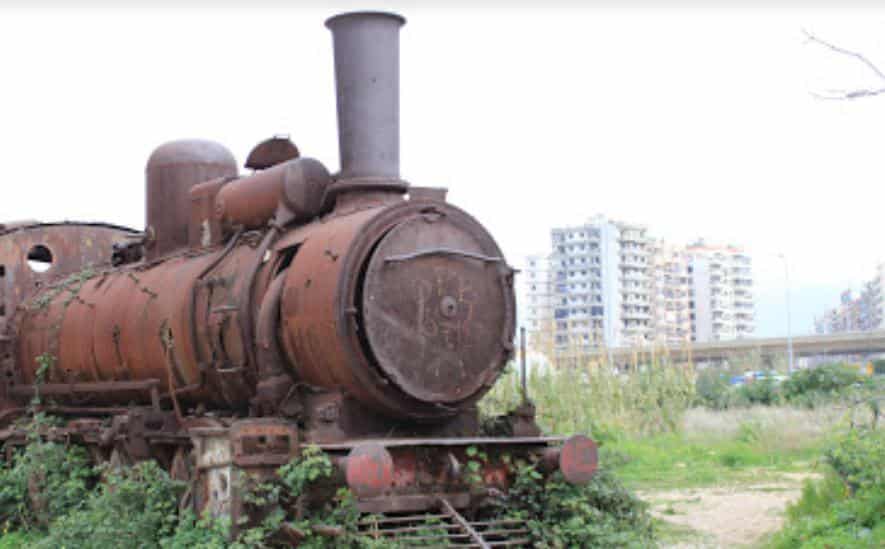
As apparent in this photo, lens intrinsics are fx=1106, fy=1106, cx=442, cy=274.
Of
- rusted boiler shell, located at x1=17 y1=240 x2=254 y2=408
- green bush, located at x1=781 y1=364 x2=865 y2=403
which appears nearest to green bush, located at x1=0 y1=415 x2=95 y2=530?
rusted boiler shell, located at x1=17 y1=240 x2=254 y2=408

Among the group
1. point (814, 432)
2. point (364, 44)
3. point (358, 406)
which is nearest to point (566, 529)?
point (358, 406)

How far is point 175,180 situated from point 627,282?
110 metres

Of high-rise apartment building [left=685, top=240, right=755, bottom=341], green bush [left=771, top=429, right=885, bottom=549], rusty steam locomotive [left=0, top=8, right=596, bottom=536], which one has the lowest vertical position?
green bush [left=771, top=429, right=885, bottom=549]

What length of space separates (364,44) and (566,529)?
4.23 m

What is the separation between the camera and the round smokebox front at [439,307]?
8.10 meters

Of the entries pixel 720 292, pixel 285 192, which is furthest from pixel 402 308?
pixel 720 292

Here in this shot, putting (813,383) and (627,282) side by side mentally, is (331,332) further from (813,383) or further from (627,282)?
(627,282)

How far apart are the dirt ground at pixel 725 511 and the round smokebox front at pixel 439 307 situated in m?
2.85

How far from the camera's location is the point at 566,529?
821 centimetres

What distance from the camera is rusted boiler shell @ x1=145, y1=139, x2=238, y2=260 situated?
39.8 feet

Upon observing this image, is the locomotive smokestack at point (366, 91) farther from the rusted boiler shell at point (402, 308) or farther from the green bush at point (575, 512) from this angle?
the green bush at point (575, 512)

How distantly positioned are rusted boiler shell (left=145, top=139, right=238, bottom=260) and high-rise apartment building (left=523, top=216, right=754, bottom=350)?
87.3m

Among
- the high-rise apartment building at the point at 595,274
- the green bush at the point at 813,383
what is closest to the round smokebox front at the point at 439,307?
the green bush at the point at 813,383

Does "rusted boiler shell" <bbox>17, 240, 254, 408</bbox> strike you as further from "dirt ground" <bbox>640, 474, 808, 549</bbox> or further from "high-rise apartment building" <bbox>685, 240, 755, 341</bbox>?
"high-rise apartment building" <bbox>685, 240, 755, 341</bbox>
